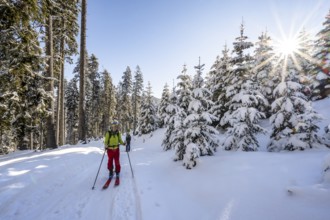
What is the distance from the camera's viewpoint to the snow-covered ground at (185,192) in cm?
479

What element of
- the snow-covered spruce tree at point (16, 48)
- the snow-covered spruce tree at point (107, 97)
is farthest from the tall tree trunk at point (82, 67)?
the snow-covered spruce tree at point (107, 97)

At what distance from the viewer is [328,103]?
1820cm

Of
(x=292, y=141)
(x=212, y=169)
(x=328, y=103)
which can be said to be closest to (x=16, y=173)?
(x=212, y=169)

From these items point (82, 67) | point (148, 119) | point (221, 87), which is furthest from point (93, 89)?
point (221, 87)

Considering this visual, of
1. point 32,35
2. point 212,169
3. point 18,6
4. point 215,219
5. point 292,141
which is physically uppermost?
point 18,6

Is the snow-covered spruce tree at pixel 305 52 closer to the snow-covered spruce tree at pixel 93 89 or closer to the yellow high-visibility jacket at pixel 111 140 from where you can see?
the yellow high-visibility jacket at pixel 111 140

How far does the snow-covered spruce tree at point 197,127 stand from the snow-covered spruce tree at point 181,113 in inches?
16.9

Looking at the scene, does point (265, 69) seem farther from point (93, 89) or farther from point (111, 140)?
point (93, 89)

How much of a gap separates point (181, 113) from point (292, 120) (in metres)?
5.71

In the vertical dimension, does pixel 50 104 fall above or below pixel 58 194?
above

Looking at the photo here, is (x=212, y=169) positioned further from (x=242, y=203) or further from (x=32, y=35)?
(x=32, y=35)

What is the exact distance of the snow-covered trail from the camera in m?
5.02

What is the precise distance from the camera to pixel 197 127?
896 centimetres

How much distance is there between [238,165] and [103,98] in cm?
4219
